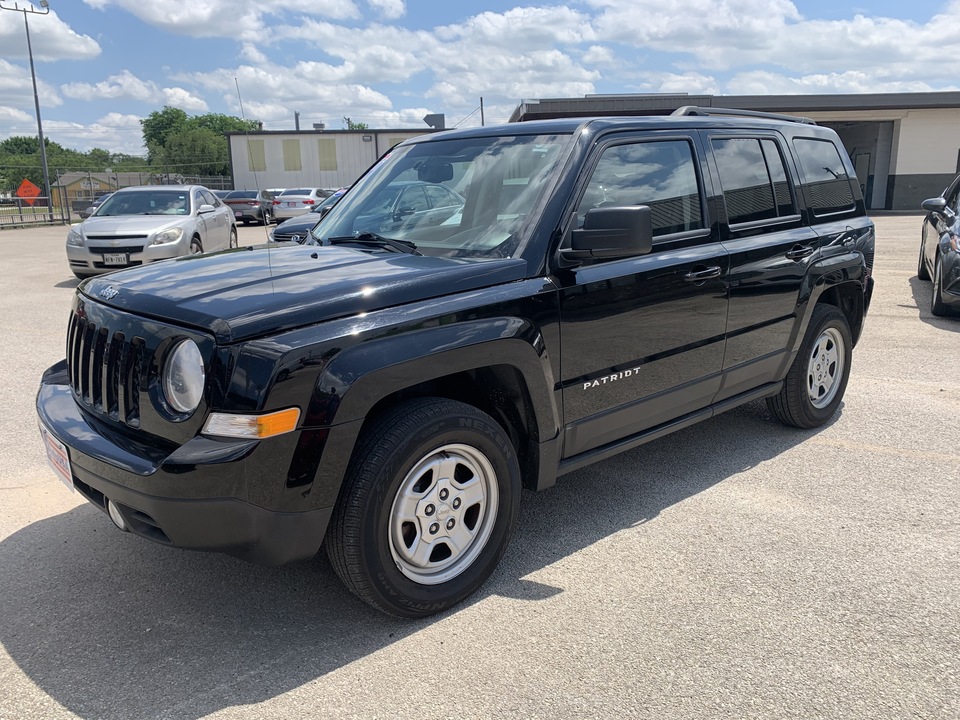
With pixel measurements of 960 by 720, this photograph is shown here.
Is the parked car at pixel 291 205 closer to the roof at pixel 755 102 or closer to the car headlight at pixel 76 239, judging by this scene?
the roof at pixel 755 102

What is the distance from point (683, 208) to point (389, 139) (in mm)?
46063

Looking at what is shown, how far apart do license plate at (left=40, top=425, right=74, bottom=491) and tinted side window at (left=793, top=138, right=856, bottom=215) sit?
14.3 feet

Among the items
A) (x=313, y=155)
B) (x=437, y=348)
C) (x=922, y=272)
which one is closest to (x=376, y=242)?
(x=437, y=348)

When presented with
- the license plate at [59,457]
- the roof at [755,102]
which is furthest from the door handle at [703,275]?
the roof at [755,102]

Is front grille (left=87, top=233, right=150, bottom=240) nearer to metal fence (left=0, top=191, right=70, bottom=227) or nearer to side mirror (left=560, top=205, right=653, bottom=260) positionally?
side mirror (left=560, top=205, right=653, bottom=260)

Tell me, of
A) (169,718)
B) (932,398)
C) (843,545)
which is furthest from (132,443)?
(932,398)

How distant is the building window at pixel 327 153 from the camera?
47.0 m

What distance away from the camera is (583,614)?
3.12 metres

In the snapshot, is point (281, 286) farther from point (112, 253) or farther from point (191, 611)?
point (112, 253)

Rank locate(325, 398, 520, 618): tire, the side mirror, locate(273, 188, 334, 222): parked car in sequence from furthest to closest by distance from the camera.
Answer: locate(273, 188, 334, 222): parked car
the side mirror
locate(325, 398, 520, 618): tire

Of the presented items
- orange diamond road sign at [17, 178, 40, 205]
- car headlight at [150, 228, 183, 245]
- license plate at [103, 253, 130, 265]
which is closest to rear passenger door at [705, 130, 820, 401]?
car headlight at [150, 228, 183, 245]

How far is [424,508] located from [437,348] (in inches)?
24.9

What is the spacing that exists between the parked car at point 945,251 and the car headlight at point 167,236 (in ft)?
34.1

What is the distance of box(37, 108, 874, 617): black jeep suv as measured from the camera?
265 centimetres
